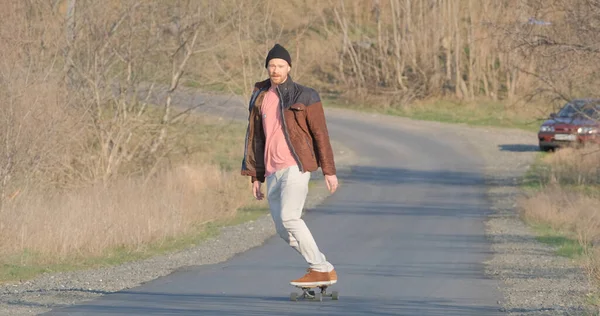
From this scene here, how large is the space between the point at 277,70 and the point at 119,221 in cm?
680

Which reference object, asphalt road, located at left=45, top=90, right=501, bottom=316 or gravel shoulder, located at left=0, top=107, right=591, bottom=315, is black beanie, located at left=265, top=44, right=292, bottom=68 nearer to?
asphalt road, located at left=45, top=90, right=501, bottom=316

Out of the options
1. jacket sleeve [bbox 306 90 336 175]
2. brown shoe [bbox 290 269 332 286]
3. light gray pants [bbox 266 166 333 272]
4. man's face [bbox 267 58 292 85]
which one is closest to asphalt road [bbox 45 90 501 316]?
brown shoe [bbox 290 269 332 286]

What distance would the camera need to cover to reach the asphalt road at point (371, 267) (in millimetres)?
9562

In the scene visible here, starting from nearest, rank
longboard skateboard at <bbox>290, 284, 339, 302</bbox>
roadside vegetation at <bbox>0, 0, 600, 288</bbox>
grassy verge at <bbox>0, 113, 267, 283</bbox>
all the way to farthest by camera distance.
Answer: longboard skateboard at <bbox>290, 284, 339, 302</bbox>
grassy verge at <bbox>0, 113, 267, 283</bbox>
roadside vegetation at <bbox>0, 0, 600, 288</bbox>

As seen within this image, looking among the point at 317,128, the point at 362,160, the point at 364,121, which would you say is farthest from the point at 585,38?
the point at 364,121

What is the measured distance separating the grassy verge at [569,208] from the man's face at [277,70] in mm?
3147

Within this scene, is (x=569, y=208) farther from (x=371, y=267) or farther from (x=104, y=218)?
(x=104, y=218)

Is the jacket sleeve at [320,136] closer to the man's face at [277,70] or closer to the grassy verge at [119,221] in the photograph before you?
the man's face at [277,70]

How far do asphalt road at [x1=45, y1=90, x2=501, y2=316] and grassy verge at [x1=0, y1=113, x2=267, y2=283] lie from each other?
1400 mm

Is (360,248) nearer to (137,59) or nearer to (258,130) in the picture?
(258,130)

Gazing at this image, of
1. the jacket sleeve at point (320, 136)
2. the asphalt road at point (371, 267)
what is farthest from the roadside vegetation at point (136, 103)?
the jacket sleeve at point (320, 136)

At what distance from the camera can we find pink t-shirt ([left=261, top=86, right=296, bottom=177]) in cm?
939

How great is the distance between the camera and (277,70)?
9.37m

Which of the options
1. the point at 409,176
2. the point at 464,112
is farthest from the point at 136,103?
the point at 464,112
